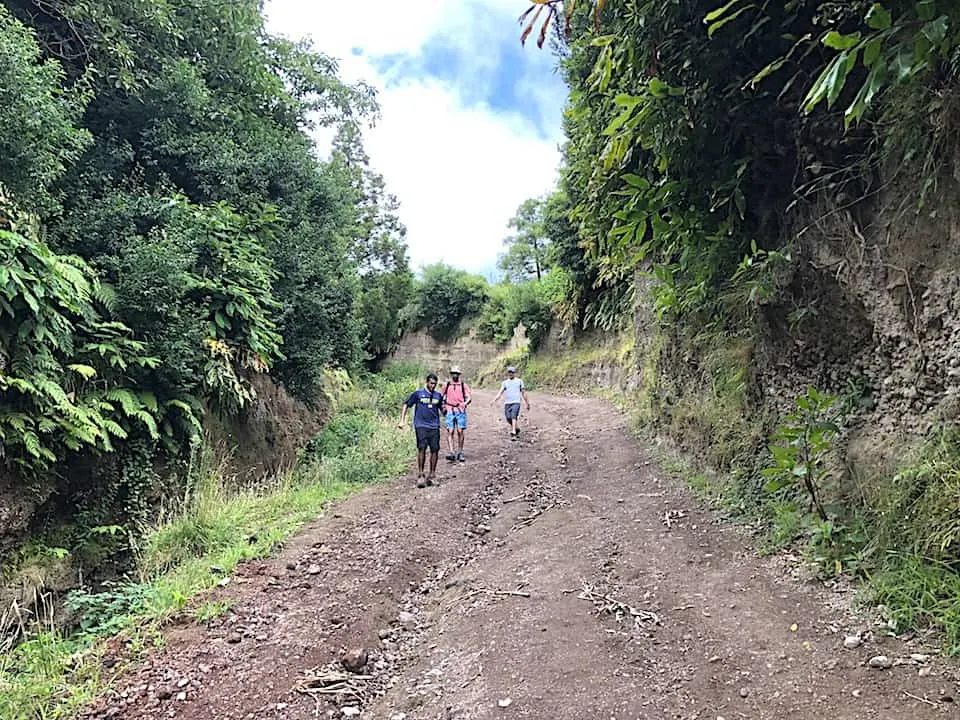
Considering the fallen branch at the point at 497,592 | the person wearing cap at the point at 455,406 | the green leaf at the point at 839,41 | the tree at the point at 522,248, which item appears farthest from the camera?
the tree at the point at 522,248

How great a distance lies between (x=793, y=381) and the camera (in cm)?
520

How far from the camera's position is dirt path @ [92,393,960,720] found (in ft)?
9.91

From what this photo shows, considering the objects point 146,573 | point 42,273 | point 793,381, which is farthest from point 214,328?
point 793,381

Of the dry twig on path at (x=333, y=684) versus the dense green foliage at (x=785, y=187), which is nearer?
the dense green foliage at (x=785, y=187)

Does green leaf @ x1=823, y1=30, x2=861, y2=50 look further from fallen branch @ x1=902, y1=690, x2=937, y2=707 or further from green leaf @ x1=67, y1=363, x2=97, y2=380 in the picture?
green leaf @ x1=67, y1=363, x2=97, y2=380

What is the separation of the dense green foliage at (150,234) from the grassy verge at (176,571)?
52.1 inches

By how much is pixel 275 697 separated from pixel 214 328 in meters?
6.88

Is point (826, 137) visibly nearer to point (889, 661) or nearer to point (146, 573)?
point (889, 661)

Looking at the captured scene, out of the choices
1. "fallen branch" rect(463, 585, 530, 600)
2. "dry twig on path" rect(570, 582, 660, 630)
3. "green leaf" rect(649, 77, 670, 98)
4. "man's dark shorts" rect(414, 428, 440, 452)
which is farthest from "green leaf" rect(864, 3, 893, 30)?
"man's dark shorts" rect(414, 428, 440, 452)

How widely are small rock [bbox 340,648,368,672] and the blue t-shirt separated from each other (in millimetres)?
5310

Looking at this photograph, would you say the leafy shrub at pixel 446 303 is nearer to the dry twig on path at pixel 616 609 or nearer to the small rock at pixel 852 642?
the dry twig on path at pixel 616 609

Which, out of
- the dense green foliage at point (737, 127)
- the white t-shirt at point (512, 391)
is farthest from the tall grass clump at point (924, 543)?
the white t-shirt at point (512, 391)

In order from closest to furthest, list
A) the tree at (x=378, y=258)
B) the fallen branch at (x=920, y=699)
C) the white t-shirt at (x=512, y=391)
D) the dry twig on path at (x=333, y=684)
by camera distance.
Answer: the fallen branch at (x=920, y=699)
the dry twig on path at (x=333, y=684)
the white t-shirt at (x=512, y=391)
the tree at (x=378, y=258)

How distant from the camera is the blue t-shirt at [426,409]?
9.29 m
